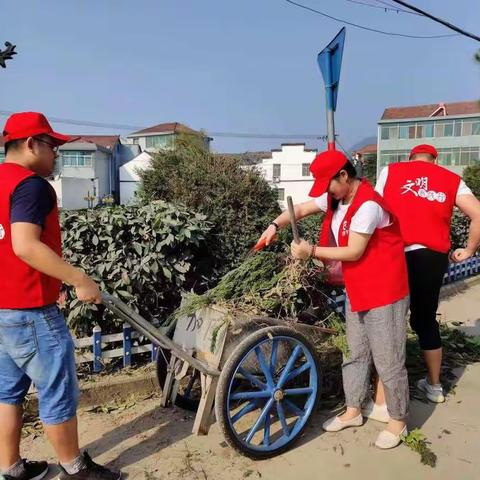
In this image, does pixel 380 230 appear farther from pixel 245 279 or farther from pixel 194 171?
pixel 194 171

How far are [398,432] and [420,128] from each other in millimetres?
50884

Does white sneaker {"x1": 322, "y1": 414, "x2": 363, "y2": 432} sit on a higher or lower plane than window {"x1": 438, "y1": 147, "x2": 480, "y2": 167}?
lower

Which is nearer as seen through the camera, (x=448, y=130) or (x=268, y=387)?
(x=268, y=387)

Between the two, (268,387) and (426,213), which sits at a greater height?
(426,213)

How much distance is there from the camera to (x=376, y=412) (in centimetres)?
313

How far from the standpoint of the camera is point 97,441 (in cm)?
294

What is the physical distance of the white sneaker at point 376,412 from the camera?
310 cm

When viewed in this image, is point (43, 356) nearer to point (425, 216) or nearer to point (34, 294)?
point (34, 294)

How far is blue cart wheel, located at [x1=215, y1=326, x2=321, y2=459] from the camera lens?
2.49m

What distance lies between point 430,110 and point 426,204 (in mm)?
53769

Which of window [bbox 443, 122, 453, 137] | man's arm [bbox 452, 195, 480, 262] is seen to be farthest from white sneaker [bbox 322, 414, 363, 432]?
window [bbox 443, 122, 453, 137]

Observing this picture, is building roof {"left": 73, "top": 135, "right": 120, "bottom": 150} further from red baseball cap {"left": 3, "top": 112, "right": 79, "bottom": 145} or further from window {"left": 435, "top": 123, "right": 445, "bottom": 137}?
red baseball cap {"left": 3, "top": 112, "right": 79, "bottom": 145}

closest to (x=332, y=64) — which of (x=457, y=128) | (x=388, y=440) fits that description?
(x=388, y=440)

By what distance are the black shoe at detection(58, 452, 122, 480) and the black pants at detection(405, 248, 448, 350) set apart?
2153 mm
